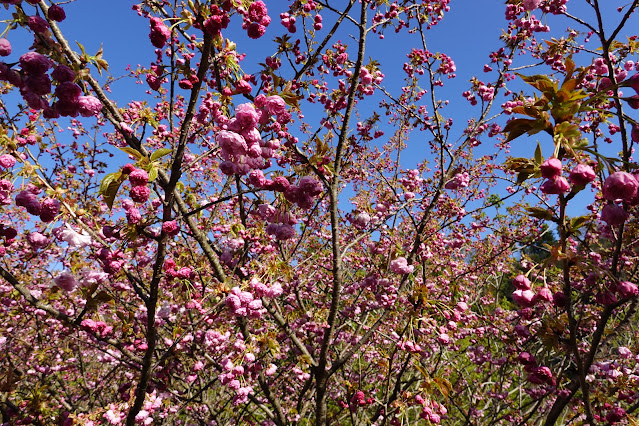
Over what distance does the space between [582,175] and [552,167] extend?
0.12 meters

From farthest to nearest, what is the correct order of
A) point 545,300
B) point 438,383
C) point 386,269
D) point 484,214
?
point 484,214 → point 386,269 → point 438,383 → point 545,300

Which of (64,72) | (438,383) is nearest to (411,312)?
(438,383)

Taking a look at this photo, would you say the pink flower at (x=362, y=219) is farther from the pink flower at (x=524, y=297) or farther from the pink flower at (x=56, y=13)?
the pink flower at (x=56, y=13)

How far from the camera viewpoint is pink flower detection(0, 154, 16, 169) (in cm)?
158

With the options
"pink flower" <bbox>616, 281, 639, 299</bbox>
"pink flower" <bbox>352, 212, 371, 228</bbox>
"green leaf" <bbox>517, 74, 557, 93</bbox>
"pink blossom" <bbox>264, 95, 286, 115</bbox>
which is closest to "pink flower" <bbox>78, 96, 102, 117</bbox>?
"pink blossom" <bbox>264, 95, 286, 115</bbox>

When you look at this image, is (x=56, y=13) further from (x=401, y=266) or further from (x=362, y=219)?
(x=362, y=219)

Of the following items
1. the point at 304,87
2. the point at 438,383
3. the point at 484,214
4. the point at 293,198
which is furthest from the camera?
the point at 484,214

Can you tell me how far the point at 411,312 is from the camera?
8.00ft

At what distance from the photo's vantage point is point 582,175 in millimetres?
1122

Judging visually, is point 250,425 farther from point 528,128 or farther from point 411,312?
point 528,128

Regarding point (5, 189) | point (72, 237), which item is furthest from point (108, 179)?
point (72, 237)

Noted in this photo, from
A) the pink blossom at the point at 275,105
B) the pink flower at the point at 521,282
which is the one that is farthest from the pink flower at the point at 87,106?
the pink flower at the point at 521,282

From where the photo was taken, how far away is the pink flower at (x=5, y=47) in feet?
Answer: 4.65

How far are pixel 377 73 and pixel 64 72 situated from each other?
3.02 m
